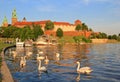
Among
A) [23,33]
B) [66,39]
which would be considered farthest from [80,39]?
[23,33]

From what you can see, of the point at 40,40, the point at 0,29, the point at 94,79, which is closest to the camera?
the point at 94,79

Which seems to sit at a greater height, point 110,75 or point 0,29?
point 0,29

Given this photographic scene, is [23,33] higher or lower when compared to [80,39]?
higher

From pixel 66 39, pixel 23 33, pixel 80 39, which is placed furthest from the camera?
pixel 80 39

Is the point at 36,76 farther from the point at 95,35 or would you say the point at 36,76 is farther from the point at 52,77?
the point at 95,35

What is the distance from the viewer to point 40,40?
13575 cm

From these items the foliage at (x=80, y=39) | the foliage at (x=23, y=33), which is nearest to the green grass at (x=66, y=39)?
the foliage at (x=80, y=39)

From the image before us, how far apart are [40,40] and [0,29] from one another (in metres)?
38.3

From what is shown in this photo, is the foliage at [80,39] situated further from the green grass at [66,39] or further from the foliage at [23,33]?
the foliage at [23,33]

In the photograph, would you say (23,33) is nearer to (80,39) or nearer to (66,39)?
(66,39)

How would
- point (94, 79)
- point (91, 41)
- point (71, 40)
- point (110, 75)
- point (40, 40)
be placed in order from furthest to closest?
1. point (91, 41)
2. point (71, 40)
3. point (40, 40)
4. point (110, 75)
5. point (94, 79)

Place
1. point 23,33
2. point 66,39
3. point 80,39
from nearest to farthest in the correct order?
point 23,33, point 66,39, point 80,39

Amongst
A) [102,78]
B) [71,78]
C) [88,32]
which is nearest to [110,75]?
[102,78]

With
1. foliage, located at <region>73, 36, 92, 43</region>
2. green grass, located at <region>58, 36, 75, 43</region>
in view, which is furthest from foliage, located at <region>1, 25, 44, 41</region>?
foliage, located at <region>73, 36, 92, 43</region>
